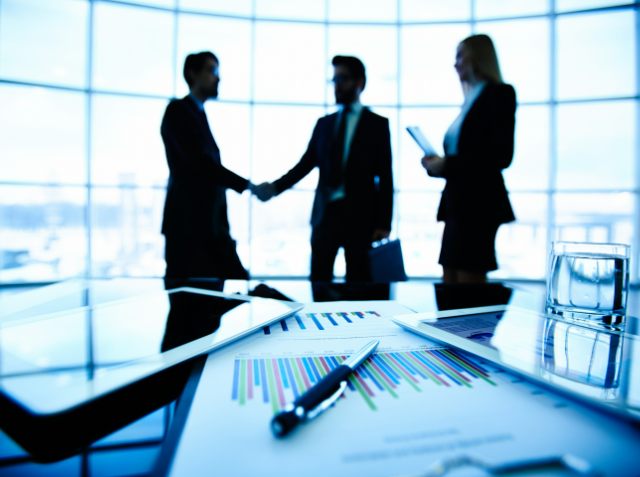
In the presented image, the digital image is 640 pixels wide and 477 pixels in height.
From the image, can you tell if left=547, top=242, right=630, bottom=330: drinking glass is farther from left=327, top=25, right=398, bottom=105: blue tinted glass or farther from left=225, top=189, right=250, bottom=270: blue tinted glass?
left=327, top=25, right=398, bottom=105: blue tinted glass

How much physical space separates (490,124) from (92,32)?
3941mm

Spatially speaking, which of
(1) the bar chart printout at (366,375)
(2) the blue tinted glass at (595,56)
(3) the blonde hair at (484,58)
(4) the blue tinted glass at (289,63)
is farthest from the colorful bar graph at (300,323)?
(2) the blue tinted glass at (595,56)

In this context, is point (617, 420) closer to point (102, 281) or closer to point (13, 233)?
point (102, 281)

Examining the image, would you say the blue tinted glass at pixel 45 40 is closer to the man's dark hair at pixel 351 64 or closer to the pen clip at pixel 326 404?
the man's dark hair at pixel 351 64

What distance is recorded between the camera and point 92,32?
130 inches

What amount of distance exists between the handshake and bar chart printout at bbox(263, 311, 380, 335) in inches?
72.2

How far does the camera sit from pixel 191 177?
1.97 m

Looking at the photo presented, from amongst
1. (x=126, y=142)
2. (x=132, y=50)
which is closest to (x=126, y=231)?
(x=126, y=142)

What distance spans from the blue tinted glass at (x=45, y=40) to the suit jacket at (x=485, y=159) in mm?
3675

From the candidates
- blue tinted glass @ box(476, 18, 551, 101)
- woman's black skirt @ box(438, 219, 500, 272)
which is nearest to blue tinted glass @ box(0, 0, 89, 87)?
woman's black skirt @ box(438, 219, 500, 272)

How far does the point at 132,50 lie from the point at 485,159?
12.3 feet

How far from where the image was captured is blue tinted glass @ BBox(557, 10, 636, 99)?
137 inches

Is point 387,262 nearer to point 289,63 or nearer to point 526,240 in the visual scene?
point 289,63

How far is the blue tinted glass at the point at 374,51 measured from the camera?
3658 mm
